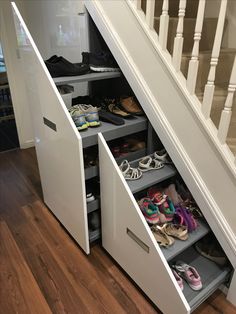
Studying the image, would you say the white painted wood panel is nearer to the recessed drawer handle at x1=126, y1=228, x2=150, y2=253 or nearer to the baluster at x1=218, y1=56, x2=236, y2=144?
the recessed drawer handle at x1=126, y1=228, x2=150, y2=253

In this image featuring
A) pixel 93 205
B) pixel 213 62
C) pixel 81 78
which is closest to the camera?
pixel 213 62

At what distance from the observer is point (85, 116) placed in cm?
138

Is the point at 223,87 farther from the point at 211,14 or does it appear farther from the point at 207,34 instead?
the point at 211,14

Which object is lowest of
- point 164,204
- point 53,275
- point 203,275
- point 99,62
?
point 53,275

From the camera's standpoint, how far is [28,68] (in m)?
1.41

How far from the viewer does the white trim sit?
3.63 ft

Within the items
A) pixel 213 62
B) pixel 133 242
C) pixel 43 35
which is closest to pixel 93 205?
pixel 133 242

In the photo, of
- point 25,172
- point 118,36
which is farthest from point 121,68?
point 25,172

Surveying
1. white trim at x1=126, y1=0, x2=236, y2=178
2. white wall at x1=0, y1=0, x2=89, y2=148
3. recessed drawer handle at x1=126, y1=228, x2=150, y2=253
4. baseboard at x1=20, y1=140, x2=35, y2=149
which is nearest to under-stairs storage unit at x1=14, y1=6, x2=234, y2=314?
recessed drawer handle at x1=126, y1=228, x2=150, y2=253

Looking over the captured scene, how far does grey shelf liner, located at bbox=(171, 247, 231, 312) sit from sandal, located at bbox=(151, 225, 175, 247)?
0.75ft

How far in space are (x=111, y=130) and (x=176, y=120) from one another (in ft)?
1.14

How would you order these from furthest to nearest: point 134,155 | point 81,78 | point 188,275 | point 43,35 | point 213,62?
point 43,35 < point 134,155 < point 81,78 < point 188,275 < point 213,62

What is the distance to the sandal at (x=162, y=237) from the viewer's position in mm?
1257

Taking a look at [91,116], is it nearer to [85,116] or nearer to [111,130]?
[85,116]
